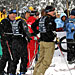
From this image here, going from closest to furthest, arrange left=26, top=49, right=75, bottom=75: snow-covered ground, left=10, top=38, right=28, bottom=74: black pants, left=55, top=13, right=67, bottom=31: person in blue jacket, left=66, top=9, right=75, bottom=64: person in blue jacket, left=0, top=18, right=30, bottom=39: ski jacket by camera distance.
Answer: left=0, top=18, right=30, bottom=39: ski jacket
left=10, top=38, right=28, bottom=74: black pants
left=26, top=49, right=75, bottom=75: snow-covered ground
left=66, top=9, right=75, bottom=64: person in blue jacket
left=55, top=13, right=67, bottom=31: person in blue jacket

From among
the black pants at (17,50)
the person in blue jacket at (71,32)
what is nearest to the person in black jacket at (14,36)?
the black pants at (17,50)

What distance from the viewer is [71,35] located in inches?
291

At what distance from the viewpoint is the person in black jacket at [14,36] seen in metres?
5.70

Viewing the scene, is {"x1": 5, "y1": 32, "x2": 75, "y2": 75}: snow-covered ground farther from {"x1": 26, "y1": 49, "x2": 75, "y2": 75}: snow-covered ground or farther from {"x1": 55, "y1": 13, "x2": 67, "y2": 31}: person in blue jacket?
{"x1": 55, "y1": 13, "x2": 67, "y2": 31}: person in blue jacket

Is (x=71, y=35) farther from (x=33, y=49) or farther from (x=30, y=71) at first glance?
(x=30, y=71)

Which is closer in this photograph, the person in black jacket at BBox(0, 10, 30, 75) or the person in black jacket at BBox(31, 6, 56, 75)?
the person in black jacket at BBox(31, 6, 56, 75)

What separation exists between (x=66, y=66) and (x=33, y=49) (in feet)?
4.19

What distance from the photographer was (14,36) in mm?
5816

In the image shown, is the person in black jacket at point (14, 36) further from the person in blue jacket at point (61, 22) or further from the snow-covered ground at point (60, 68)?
the person in blue jacket at point (61, 22)

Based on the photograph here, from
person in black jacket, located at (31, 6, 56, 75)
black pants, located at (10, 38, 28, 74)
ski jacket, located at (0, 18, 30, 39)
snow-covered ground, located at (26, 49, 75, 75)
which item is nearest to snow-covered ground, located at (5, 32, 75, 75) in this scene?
snow-covered ground, located at (26, 49, 75, 75)

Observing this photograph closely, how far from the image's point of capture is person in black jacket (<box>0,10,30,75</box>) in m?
5.70

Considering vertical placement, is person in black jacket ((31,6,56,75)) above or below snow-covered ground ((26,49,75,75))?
above

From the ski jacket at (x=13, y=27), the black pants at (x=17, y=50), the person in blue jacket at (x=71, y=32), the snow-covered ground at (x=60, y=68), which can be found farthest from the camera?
the person in blue jacket at (x=71, y=32)

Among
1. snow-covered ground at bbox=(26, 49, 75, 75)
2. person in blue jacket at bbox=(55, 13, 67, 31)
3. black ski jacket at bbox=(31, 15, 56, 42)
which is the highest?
black ski jacket at bbox=(31, 15, 56, 42)
